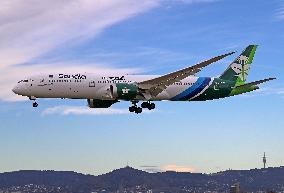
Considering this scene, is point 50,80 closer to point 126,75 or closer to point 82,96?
point 82,96

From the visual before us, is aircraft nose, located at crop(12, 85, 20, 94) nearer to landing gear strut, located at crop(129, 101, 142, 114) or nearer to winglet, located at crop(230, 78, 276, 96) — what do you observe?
landing gear strut, located at crop(129, 101, 142, 114)

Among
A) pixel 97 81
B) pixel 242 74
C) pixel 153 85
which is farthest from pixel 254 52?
pixel 97 81

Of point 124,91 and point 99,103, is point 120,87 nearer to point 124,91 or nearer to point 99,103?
point 124,91

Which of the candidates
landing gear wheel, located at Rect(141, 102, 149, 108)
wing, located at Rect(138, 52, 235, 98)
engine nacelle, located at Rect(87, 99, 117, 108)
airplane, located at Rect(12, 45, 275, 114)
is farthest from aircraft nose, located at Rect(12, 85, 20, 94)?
landing gear wheel, located at Rect(141, 102, 149, 108)

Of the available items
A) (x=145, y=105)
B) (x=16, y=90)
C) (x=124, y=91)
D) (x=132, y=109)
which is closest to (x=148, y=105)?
(x=145, y=105)

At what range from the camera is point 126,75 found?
3310 inches

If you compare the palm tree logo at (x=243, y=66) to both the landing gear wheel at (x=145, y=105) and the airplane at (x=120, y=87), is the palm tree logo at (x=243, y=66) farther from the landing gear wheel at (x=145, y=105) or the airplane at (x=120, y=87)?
the landing gear wheel at (x=145, y=105)

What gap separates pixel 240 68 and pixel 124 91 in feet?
92.5

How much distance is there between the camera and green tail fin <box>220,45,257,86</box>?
96.6 meters

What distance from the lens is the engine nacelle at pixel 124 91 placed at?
78062 millimetres

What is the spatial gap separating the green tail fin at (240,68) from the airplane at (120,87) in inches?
248

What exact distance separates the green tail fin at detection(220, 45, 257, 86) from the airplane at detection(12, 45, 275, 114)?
20.7 feet

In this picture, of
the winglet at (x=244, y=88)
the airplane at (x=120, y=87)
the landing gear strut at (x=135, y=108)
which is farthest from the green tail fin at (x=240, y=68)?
the landing gear strut at (x=135, y=108)

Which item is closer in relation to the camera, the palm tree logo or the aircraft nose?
the aircraft nose
